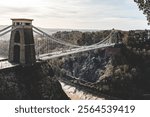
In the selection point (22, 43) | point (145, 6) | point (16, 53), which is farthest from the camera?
point (16, 53)

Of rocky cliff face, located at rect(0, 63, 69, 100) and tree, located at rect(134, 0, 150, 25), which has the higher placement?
tree, located at rect(134, 0, 150, 25)

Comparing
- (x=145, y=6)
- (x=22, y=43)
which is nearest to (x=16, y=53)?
(x=22, y=43)

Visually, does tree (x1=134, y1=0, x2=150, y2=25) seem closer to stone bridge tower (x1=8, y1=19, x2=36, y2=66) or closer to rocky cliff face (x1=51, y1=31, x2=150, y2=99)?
stone bridge tower (x1=8, y1=19, x2=36, y2=66)

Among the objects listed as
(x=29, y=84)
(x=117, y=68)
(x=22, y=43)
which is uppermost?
(x=22, y=43)

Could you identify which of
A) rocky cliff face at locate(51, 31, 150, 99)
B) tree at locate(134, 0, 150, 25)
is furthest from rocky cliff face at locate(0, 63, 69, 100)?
rocky cliff face at locate(51, 31, 150, 99)

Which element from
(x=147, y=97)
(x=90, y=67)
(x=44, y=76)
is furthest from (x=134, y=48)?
(x=44, y=76)

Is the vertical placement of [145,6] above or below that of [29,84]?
above

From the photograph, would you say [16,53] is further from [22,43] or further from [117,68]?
[117,68]
